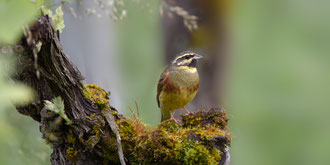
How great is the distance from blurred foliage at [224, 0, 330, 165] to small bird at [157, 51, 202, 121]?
11834 millimetres

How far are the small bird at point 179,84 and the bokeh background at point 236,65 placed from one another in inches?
42.1

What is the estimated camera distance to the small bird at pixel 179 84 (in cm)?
524

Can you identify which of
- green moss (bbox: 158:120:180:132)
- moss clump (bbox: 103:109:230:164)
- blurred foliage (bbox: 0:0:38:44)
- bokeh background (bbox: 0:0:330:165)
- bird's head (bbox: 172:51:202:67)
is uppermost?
bokeh background (bbox: 0:0:330:165)

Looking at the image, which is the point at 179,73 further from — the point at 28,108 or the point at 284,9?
the point at 284,9

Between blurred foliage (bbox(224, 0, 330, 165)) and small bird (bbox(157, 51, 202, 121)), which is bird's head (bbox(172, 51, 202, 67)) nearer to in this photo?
small bird (bbox(157, 51, 202, 121))

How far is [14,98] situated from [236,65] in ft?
60.1

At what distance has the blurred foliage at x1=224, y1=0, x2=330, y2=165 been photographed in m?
19.7

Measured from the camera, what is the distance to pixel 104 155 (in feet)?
12.3

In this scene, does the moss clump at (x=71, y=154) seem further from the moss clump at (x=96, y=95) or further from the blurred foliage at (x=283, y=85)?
the blurred foliage at (x=283, y=85)

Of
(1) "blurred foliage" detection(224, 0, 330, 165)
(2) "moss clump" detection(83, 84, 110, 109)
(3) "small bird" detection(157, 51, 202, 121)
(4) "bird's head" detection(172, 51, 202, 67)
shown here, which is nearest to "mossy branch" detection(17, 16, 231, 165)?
(2) "moss clump" detection(83, 84, 110, 109)

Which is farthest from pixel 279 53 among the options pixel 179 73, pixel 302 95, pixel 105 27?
pixel 179 73

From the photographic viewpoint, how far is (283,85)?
2200 cm

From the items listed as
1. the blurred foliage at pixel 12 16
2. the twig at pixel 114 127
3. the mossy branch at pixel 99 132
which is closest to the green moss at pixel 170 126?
the mossy branch at pixel 99 132

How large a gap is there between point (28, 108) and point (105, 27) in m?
6.52
